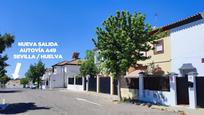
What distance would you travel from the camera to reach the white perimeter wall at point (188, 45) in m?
25.2

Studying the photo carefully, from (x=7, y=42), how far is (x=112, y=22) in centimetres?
905

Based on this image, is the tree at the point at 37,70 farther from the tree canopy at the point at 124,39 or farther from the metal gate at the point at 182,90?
the metal gate at the point at 182,90

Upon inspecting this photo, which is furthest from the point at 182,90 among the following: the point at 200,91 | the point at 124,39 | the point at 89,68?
the point at 89,68

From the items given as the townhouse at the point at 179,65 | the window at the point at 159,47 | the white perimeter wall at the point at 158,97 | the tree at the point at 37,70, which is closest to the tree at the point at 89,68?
the townhouse at the point at 179,65

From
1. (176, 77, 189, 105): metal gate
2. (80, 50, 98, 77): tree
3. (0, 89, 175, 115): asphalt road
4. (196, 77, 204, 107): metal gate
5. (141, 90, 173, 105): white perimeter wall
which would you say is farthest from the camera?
(80, 50, 98, 77): tree

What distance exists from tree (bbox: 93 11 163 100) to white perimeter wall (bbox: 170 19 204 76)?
173 cm

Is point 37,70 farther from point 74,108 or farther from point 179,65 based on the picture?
point 74,108

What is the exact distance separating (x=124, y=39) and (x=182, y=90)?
23.3 feet

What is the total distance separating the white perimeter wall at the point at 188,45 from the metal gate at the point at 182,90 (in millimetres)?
2382

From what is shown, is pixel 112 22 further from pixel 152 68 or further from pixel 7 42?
pixel 7 42

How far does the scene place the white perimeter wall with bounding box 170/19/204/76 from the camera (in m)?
25.2

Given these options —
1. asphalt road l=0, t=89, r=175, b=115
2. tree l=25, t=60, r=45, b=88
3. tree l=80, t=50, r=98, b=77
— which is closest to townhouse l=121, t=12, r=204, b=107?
asphalt road l=0, t=89, r=175, b=115

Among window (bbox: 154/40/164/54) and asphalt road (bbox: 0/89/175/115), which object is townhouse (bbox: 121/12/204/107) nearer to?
window (bbox: 154/40/164/54)

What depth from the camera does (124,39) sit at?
28141 mm
